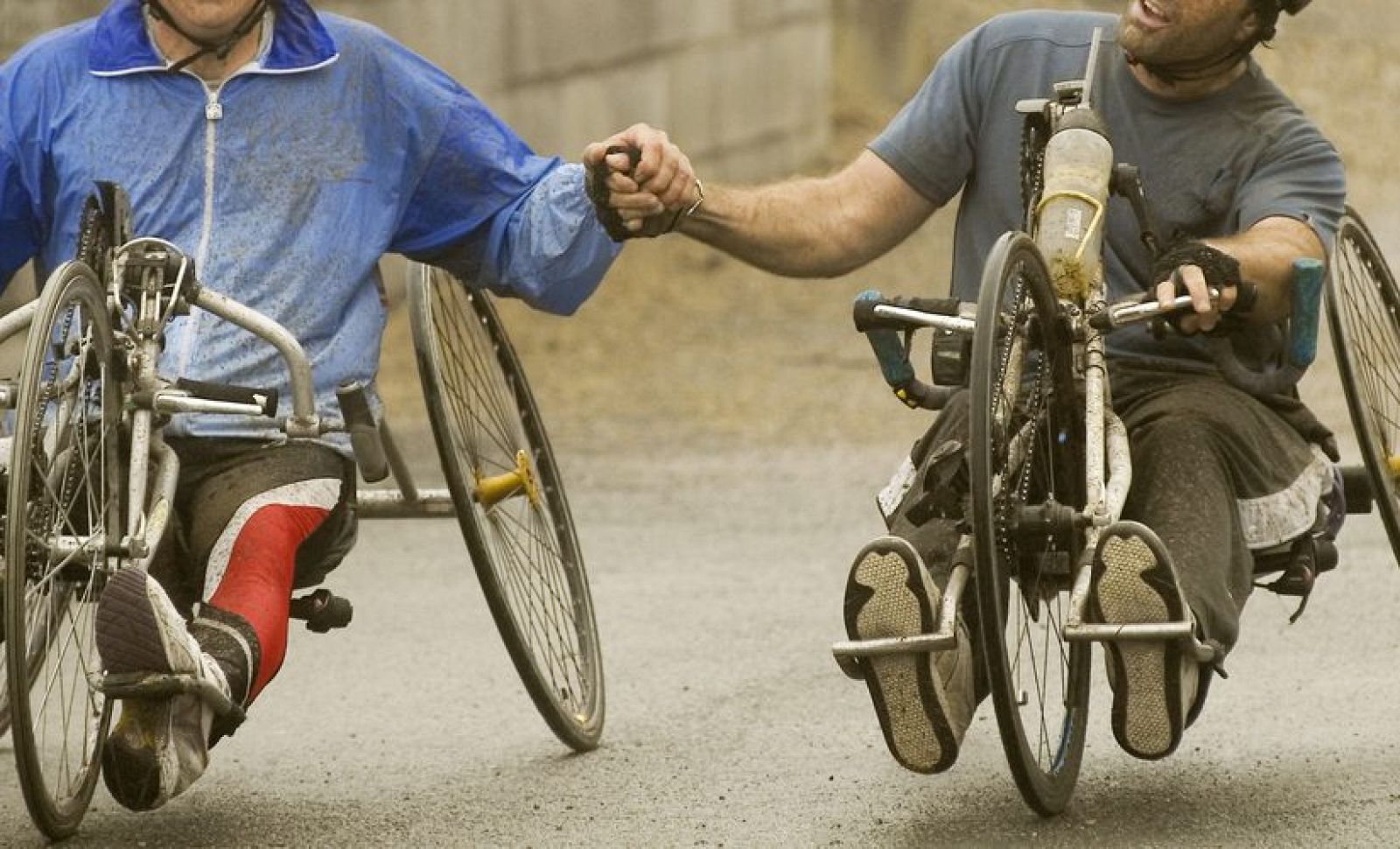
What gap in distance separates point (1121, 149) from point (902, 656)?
1.22m

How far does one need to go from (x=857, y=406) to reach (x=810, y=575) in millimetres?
3306

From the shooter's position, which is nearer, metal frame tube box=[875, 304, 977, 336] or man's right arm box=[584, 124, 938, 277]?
metal frame tube box=[875, 304, 977, 336]

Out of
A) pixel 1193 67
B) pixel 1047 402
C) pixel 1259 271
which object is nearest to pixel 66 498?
pixel 1047 402

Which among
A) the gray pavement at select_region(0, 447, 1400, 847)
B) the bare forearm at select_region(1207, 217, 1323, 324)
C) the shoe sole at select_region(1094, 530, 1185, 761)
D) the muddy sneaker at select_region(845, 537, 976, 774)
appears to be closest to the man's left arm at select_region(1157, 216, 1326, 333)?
the bare forearm at select_region(1207, 217, 1323, 324)

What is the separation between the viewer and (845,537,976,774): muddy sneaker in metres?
4.66

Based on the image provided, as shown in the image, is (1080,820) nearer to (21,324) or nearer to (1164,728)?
(1164,728)

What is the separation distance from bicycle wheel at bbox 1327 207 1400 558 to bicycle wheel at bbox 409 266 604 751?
1565mm

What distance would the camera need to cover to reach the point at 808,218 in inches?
220

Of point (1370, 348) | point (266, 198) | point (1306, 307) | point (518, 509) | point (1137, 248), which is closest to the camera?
point (1306, 307)

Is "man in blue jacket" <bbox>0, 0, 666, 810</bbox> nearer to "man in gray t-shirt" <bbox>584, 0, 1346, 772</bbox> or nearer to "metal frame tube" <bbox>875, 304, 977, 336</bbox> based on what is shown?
"man in gray t-shirt" <bbox>584, 0, 1346, 772</bbox>

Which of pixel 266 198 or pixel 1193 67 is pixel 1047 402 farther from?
pixel 266 198

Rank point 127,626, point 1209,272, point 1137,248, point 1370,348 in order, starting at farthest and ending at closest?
point 1370,348, point 1137,248, point 1209,272, point 127,626

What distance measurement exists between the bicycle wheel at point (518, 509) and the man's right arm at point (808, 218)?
0.51m

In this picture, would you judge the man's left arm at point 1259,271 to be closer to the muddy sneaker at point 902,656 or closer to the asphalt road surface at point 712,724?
the muddy sneaker at point 902,656
